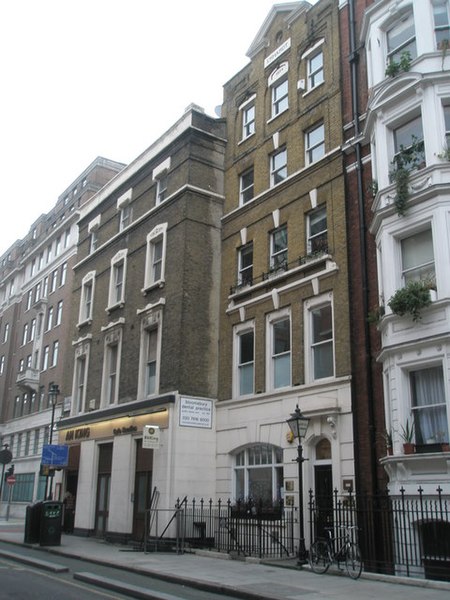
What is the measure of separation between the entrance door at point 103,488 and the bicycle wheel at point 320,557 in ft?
41.1

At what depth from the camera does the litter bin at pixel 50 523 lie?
A: 19766mm

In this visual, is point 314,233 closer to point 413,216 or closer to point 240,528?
point 413,216

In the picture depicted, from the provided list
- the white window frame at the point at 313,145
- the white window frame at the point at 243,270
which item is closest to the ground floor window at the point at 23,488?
the white window frame at the point at 243,270

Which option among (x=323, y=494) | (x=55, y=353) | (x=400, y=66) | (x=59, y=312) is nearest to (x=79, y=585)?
(x=323, y=494)

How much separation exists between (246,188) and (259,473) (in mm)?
10628

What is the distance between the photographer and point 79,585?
12320 millimetres

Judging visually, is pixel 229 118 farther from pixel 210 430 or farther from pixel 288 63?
pixel 210 430

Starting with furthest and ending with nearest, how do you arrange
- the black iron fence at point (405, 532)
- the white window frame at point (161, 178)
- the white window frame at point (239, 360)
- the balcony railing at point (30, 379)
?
the balcony railing at point (30, 379) < the white window frame at point (161, 178) < the white window frame at point (239, 360) < the black iron fence at point (405, 532)

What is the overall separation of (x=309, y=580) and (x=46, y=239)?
40.6 meters

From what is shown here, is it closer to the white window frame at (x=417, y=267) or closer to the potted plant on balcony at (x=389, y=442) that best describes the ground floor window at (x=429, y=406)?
the potted plant on balcony at (x=389, y=442)

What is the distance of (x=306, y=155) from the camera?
69.7 feet

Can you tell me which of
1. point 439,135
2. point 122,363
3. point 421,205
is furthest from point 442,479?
point 122,363

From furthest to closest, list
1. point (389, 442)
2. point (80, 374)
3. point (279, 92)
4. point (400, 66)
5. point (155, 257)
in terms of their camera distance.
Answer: point (80, 374), point (155, 257), point (279, 92), point (400, 66), point (389, 442)

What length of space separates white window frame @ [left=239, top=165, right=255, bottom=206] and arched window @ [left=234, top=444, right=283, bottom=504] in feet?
30.2
